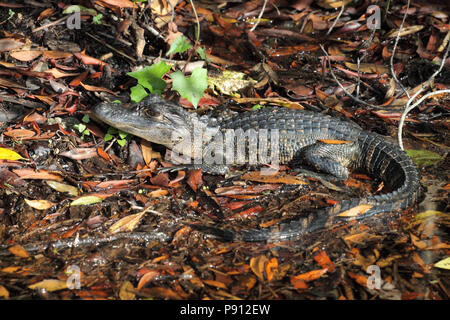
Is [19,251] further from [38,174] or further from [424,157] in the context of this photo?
[424,157]

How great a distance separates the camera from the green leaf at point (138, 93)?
14.7 feet

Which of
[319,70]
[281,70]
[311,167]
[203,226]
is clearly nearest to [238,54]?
[281,70]

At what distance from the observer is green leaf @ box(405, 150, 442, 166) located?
4.38m

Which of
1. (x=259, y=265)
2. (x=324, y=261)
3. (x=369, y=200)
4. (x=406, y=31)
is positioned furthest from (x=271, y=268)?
(x=406, y=31)

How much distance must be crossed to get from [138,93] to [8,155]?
138 cm

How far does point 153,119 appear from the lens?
4363mm

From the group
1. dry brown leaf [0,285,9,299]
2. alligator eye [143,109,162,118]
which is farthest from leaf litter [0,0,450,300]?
alligator eye [143,109,162,118]

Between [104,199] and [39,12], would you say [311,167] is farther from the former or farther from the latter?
[39,12]

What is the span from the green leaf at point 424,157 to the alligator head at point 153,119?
7.25 feet

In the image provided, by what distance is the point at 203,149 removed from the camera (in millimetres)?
4660

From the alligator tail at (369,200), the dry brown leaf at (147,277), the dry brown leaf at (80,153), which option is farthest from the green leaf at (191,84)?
the dry brown leaf at (147,277)

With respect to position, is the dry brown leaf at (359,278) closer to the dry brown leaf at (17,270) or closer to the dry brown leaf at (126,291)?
the dry brown leaf at (126,291)

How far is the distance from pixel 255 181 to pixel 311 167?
703 millimetres

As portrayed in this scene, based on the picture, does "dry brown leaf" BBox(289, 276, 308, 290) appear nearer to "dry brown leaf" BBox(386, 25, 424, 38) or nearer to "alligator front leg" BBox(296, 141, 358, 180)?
"alligator front leg" BBox(296, 141, 358, 180)
